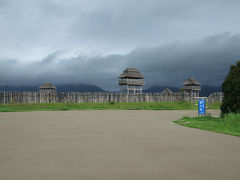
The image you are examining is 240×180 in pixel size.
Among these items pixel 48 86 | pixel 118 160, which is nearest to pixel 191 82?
pixel 48 86

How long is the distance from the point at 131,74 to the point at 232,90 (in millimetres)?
32436

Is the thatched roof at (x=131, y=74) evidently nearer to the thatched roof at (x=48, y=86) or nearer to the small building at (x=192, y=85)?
the small building at (x=192, y=85)

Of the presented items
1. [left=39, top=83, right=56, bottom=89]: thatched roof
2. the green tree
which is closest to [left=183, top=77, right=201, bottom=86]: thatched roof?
[left=39, top=83, right=56, bottom=89]: thatched roof

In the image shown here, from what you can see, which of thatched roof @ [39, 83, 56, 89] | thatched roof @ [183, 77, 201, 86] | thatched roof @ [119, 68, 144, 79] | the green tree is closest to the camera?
the green tree

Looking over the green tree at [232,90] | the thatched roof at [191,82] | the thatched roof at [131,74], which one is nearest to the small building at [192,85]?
the thatched roof at [191,82]

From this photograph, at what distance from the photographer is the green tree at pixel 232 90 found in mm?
12906

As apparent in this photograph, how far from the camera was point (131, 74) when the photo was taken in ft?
149

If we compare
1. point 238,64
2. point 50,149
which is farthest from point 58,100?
point 50,149

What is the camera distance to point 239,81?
12859mm

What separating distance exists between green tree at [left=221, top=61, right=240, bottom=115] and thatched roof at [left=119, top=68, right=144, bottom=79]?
31.4 metres

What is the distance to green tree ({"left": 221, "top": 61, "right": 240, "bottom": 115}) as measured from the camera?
42.3 feet

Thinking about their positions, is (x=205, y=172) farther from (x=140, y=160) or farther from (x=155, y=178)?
(x=140, y=160)

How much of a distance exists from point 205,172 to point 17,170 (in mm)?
2819

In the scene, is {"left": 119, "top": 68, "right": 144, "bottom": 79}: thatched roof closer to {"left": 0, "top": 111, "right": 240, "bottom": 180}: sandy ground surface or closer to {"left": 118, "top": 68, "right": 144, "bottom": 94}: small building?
{"left": 118, "top": 68, "right": 144, "bottom": 94}: small building
